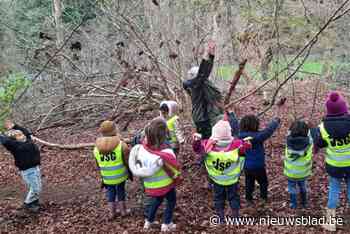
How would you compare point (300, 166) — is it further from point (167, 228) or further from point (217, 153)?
point (167, 228)

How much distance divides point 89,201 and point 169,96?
10.7 ft

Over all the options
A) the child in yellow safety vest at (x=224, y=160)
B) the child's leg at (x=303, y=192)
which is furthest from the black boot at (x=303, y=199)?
the child in yellow safety vest at (x=224, y=160)

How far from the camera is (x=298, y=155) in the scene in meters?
4.79

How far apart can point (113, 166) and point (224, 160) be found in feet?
4.73

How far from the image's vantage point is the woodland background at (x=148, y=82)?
5.92m

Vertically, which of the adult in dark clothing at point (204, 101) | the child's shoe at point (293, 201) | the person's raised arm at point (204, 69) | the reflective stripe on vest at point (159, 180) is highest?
the person's raised arm at point (204, 69)

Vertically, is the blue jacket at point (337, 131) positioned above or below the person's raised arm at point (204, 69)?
below

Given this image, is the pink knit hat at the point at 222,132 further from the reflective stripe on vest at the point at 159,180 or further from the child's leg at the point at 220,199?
the reflective stripe on vest at the point at 159,180

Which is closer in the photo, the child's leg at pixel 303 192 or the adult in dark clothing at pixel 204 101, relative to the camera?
the child's leg at pixel 303 192

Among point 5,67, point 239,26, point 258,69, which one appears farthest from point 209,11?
point 5,67

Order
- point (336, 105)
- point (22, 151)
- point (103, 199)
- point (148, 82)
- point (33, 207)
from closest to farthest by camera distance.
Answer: point (336, 105) → point (22, 151) → point (33, 207) → point (103, 199) → point (148, 82)

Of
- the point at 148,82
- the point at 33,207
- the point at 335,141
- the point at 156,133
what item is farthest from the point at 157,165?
the point at 148,82

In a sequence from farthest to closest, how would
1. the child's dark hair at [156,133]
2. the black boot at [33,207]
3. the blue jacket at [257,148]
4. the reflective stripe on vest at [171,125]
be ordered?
1. the black boot at [33,207]
2. the reflective stripe on vest at [171,125]
3. the blue jacket at [257,148]
4. the child's dark hair at [156,133]

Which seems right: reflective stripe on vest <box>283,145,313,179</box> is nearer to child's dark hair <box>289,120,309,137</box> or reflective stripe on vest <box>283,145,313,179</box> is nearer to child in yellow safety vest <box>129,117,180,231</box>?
child's dark hair <box>289,120,309,137</box>
